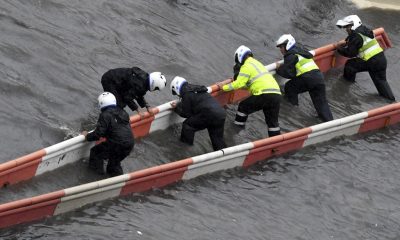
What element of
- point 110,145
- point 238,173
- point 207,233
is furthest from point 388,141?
point 110,145

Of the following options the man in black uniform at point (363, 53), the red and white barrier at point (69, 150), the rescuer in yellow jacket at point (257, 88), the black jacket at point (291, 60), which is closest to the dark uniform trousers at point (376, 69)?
the man in black uniform at point (363, 53)

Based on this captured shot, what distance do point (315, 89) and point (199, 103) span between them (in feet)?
9.79

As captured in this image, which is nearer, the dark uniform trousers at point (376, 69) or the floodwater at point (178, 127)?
the floodwater at point (178, 127)

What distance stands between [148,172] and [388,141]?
5.43 metres

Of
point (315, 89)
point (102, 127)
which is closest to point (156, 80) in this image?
point (102, 127)

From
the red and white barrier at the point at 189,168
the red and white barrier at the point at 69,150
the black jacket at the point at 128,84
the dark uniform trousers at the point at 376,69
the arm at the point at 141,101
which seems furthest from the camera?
the dark uniform trousers at the point at 376,69

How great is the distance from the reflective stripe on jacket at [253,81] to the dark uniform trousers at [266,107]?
105 millimetres

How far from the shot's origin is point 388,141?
14297 mm

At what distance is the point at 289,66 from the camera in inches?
560

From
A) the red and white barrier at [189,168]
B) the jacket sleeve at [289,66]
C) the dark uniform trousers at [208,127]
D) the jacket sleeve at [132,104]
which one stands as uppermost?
the jacket sleeve at [289,66]

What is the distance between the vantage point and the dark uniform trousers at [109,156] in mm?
10953

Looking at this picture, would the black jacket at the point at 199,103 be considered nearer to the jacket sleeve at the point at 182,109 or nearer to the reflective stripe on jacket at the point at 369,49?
the jacket sleeve at the point at 182,109

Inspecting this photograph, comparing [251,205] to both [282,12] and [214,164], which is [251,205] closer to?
[214,164]

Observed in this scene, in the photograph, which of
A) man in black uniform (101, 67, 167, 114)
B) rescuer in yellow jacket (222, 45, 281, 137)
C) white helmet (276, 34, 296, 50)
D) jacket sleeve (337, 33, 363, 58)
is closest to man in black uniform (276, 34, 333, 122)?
white helmet (276, 34, 296, 50)
